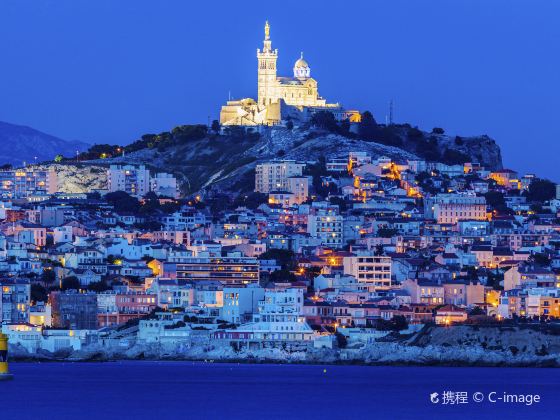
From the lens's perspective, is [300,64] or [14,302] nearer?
[14,302]

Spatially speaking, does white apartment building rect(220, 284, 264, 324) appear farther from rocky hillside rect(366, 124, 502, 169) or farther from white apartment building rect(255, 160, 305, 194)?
rocky hillside rect(366, 124, 502, 169)

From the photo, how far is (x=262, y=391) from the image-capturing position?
6794 cm

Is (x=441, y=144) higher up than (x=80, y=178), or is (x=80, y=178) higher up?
(x=441, y=144)

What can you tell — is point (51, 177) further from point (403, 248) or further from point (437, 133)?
point (403, 248)

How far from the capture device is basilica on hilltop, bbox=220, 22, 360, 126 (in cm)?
12838

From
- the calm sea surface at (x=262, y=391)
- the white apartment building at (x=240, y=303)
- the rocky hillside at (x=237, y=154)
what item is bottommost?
the calm sea surface at (x=262, y=391)

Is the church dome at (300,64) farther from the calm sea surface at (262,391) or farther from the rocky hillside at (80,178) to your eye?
the calm sea surface at (262,391)

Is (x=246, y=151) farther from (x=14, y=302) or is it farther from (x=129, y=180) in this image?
(x=14, y=302)

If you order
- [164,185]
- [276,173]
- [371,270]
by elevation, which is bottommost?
[371,270]

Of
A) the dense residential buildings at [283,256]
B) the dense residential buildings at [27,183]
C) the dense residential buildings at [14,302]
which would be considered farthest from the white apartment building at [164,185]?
the dense residential buildings at [14,302]

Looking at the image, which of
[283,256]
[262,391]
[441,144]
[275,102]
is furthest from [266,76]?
[262,391]

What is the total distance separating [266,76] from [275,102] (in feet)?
7.74

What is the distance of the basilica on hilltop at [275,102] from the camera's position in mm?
128375

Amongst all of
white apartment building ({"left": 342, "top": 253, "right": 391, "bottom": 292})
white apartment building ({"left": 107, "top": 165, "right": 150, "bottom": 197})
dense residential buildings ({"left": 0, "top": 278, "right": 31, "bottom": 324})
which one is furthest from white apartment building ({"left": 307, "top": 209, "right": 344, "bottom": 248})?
dense residential buildings ({"left": 0, "top": 278, "right": 31, "bottom": 324})
